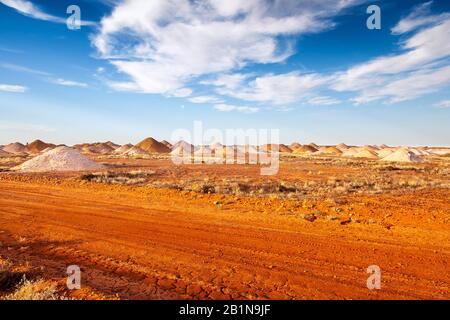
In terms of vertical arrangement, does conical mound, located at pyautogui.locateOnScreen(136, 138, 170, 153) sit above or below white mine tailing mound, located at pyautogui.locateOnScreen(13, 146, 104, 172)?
above

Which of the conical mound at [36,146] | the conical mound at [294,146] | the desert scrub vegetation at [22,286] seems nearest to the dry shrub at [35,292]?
the desert scrub vegetation at [22,286]

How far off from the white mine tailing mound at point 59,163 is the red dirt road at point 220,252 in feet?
63.7

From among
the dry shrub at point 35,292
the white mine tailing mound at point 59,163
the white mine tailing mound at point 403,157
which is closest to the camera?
the dry shrub at point 35,292

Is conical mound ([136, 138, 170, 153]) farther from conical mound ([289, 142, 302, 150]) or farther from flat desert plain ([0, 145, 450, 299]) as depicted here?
flat desert plain ([0, 145, 450, 299])

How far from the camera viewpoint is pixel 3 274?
5.58 metres

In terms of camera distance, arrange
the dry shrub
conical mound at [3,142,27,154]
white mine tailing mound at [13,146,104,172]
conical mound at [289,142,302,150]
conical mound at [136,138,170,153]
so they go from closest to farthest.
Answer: the dry shrub < white mine tailing mound at [13,146,104,172] < conical mound at [136,138,170,153] < conical mound at [3,142,27,154] < conical mound at [289,142,302,150]

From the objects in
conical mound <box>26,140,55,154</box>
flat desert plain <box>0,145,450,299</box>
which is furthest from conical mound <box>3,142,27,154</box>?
flat desert plain <box>0,145,450,299</box>

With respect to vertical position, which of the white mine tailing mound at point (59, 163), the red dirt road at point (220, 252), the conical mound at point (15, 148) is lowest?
the red dirt road at point (220, 252)

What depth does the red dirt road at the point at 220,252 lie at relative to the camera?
562 centimetres

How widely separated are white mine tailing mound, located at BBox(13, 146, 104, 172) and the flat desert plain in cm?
1655

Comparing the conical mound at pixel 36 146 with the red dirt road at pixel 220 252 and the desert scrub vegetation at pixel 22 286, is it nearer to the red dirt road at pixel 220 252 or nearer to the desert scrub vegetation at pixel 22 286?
the red dirt road at pixel 220 252

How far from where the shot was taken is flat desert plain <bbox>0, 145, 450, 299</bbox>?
563 centimetres

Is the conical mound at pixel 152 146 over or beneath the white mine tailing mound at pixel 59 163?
over

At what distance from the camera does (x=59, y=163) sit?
103ft
